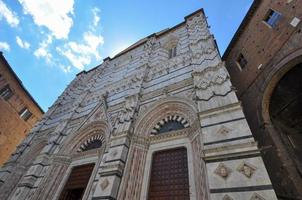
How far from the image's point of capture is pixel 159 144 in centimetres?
562

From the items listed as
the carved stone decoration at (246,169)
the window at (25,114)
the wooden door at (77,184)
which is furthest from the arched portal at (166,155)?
the window at (25,114)

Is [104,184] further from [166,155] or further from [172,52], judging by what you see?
[172,52]

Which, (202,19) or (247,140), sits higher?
(202,19)

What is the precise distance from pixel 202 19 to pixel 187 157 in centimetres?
888

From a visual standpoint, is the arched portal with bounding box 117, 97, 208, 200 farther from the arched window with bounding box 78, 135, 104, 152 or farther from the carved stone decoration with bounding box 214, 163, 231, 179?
the arched window with bounding box 78, 135, 104, 152

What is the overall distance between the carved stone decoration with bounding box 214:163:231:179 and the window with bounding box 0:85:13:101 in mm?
18985

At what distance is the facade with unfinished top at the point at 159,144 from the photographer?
360cm

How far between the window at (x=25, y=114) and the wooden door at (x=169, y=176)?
56.4 ft

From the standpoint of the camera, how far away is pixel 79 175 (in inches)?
259

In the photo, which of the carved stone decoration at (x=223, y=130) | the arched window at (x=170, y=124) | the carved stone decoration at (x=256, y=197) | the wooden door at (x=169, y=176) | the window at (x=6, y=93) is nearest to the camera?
the carved stone decoration at (x=256, y=197)

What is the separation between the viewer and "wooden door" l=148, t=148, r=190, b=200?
434 centimetres

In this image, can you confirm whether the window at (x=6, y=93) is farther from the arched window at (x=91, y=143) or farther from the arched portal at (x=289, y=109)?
the arched portal at (x=289, y=109)

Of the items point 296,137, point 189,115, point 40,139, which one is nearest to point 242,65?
point 296,137

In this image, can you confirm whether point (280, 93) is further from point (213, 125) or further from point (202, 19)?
point (202, 19)
